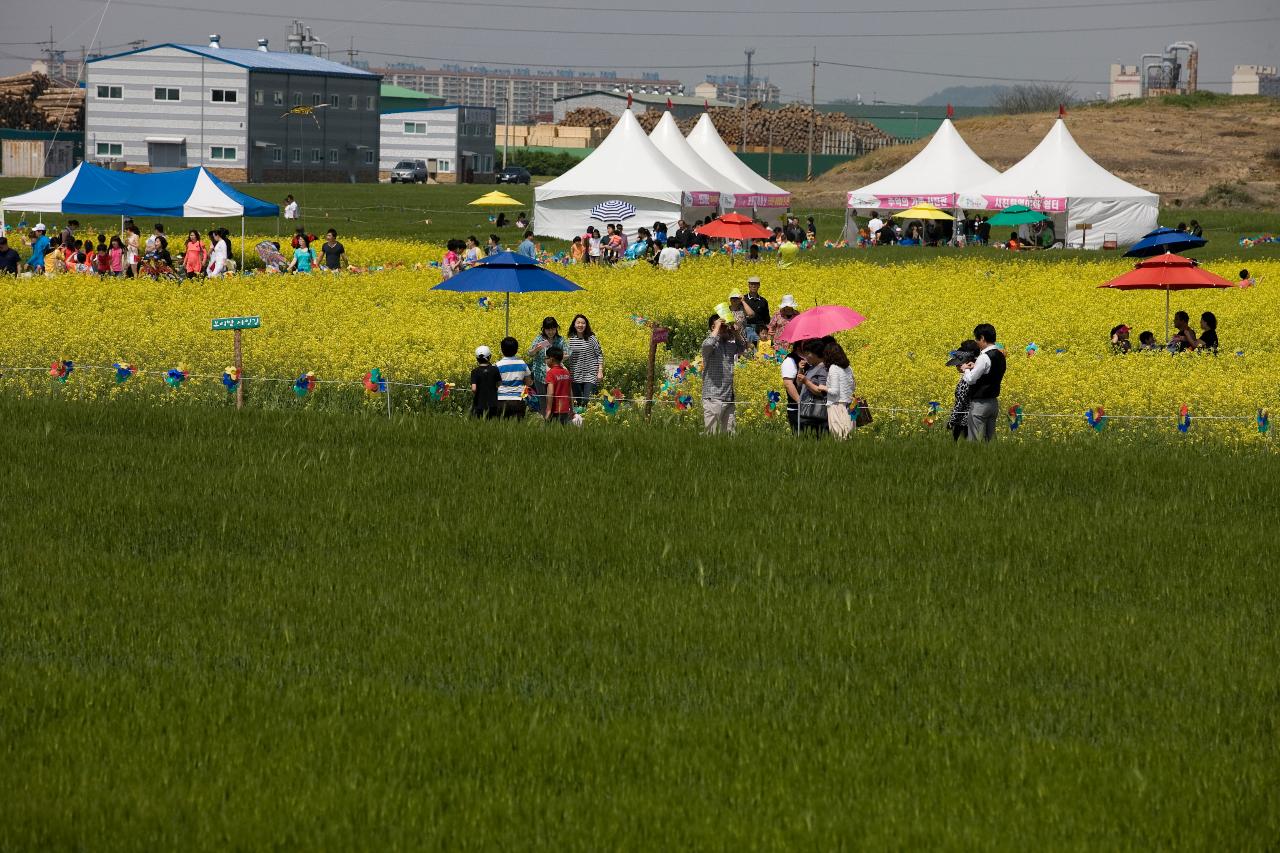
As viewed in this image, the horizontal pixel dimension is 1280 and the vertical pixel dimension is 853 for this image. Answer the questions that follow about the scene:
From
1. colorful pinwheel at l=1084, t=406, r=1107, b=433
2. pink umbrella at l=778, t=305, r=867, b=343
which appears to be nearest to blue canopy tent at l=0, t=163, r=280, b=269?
pink umbrella at l=778, t=305, r=867, b=343

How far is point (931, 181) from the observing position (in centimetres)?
4991

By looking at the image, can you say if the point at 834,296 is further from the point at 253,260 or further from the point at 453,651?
the point at 453,651

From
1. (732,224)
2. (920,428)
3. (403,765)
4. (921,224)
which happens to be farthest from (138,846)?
(921,224)

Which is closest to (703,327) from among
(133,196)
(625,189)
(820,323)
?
(820,323)

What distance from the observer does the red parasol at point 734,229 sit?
123 feet

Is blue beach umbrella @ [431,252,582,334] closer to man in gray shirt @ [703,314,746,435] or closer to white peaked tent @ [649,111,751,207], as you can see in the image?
man in gray shirt @ [703,314,746,435]

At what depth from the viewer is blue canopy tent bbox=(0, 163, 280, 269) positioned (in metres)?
33.6

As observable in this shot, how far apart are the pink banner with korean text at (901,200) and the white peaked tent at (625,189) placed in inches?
205

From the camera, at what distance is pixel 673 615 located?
9.85 m

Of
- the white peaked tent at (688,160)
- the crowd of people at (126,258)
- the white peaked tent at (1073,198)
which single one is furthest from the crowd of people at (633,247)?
the white peaked tent at (1073,198)

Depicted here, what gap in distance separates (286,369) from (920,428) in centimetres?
794

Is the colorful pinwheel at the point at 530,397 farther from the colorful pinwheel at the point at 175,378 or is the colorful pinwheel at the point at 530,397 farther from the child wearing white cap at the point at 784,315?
the child wearing white cap at the point at 784,315

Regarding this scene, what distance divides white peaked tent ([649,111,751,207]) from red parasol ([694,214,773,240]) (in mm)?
9381

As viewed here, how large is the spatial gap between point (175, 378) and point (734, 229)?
68.8ft
